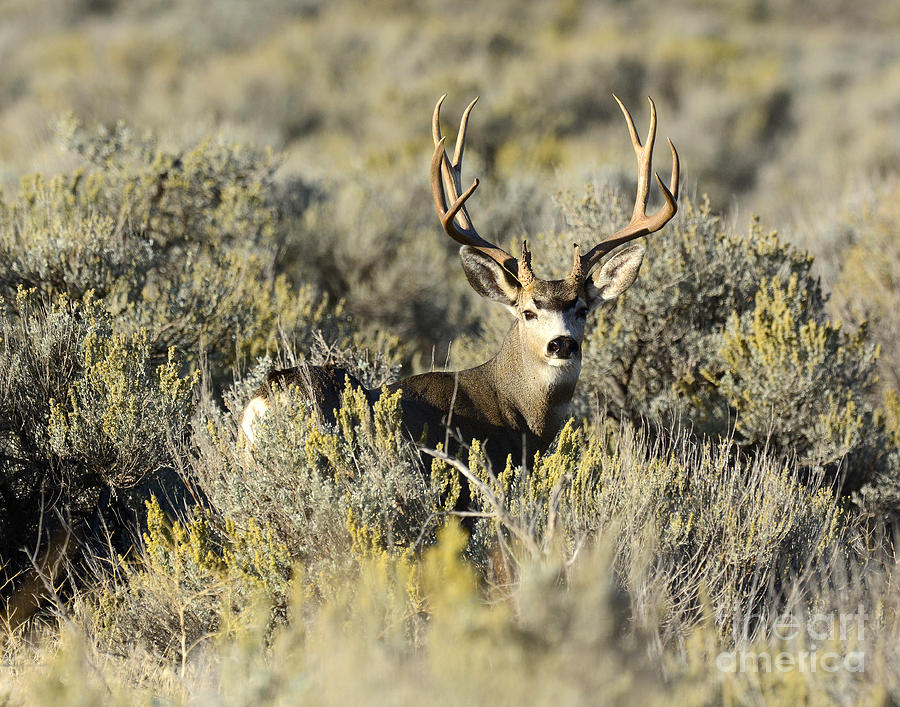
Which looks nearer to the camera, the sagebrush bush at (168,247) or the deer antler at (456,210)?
the deer antler at (456,210)

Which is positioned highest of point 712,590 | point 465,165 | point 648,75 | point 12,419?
point 648,75

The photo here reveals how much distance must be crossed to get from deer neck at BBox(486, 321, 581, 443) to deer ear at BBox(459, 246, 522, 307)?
0.18 m

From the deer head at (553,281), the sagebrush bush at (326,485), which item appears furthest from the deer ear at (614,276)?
the sagebrush bush at (326,485)

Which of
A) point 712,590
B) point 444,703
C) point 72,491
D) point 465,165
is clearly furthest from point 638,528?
point 465,165

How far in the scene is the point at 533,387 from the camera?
4961mm

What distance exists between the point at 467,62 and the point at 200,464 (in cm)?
1859

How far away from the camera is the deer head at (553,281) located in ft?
15.6

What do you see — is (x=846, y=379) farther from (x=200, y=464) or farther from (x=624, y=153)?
(x=624, y=153)

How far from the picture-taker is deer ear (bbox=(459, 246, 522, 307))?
16.6 ft

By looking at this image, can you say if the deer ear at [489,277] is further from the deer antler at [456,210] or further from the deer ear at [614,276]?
the deer ear at [614,276]

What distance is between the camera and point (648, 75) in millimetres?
21141

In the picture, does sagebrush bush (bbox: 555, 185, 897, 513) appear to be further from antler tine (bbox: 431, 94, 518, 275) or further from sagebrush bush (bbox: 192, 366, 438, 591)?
sagebrush bush (bbox: 192, 366, 438, 591)

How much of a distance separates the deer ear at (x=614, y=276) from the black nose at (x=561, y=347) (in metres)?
0.58

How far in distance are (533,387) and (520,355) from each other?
0.22 meters
